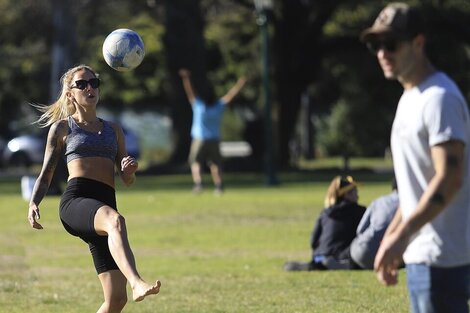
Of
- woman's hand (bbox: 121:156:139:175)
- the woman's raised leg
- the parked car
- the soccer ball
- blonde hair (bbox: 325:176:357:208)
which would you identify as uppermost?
the soccer ball

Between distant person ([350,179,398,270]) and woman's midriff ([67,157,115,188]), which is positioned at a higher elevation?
woman's midriff ([67,157,115,188])

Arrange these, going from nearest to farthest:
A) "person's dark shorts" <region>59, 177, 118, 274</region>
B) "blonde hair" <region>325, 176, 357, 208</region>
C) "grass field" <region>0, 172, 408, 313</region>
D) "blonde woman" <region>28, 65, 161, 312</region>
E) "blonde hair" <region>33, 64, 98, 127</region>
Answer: "blonde woman" <region>28, 65, 161, 312</region> → "person's dark shorts" <region>59, 177, 118, 274</region> → "blonde hair" <region>33, 64, 98, 127</region> → "grass field" <region>0, 172, 408, 313</region> → "blonde hair" <region>325, 176, 357, 208</region>

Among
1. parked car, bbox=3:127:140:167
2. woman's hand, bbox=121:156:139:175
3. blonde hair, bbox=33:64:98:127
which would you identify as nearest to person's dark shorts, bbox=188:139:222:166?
blonde hair, bbox=33:64:98:127

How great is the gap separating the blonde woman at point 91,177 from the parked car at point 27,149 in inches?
1599

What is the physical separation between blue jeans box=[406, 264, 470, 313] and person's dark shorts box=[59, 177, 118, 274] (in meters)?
3.14

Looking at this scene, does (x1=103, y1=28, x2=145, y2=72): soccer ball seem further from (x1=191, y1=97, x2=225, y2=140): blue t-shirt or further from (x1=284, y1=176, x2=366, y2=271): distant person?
(x1=191, y1=97, x2=225, y2=140): blue t-shirt

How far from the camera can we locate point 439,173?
5379 millimetres

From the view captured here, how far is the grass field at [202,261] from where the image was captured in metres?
11.1

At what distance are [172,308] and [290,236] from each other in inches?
252

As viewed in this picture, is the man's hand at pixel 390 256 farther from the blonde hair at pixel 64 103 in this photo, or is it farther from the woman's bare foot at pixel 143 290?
the blonde hair at pixel 64 103

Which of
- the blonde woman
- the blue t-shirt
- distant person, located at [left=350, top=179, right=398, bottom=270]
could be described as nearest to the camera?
the blonde woman

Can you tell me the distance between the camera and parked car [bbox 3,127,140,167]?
163ft

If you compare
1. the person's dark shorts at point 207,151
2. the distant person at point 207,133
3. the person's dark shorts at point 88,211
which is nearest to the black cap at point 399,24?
the person's dark shorts at point 88,211

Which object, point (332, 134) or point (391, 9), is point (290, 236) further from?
point (332, 134)
